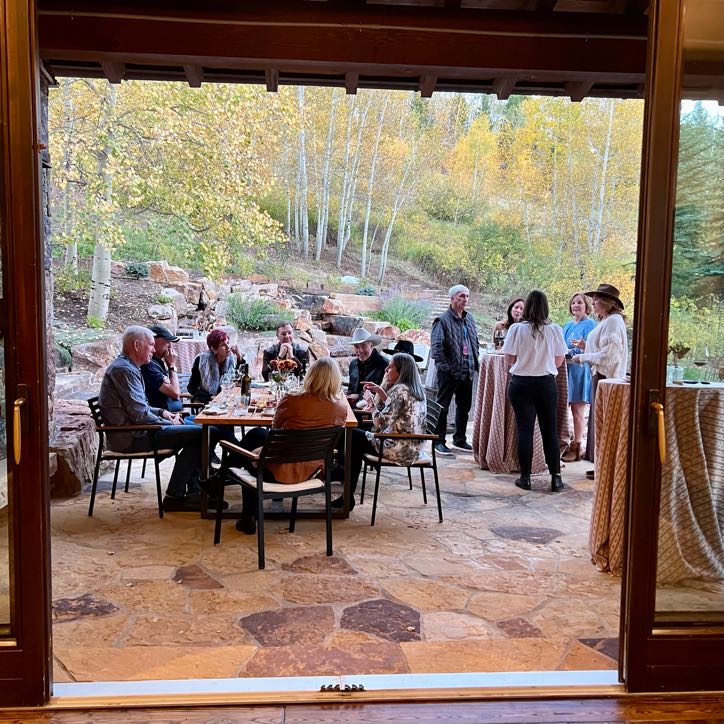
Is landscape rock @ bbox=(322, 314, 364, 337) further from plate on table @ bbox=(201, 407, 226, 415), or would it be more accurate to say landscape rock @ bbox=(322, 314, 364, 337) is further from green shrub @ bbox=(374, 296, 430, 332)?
plate on table @ bbox=(201, 407, 226, 415)

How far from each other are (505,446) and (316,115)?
16.4 metres

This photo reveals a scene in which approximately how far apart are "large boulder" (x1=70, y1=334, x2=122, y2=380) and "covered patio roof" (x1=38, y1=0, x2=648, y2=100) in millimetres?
7403

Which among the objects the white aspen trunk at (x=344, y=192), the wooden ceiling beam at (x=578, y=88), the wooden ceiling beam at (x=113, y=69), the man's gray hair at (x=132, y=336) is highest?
the white aspen trunk at (x=344, y=192)

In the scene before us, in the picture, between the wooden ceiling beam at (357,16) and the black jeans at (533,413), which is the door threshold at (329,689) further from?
the wooden ceiling beam at (357,16)

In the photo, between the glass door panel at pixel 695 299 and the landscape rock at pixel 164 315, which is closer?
the glass door panel at pixel 695 299

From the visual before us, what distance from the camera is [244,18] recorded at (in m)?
3.85

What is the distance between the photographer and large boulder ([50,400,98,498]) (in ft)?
17.3

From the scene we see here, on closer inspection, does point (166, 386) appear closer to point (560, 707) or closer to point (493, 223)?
point (560, 707)

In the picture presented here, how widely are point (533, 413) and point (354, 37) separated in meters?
3.24

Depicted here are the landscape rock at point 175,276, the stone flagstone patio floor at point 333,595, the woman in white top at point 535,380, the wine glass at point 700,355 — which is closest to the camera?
the wine glass at point 700,355

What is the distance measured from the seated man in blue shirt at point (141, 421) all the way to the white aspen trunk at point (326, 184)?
15146 mm

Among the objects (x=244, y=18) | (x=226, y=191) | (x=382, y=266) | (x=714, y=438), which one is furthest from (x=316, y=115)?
(x=714, y=438)

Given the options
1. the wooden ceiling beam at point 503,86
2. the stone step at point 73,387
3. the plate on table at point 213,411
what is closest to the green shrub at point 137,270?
the stone step at point 73,387

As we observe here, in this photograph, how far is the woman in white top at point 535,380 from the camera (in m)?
5.64
